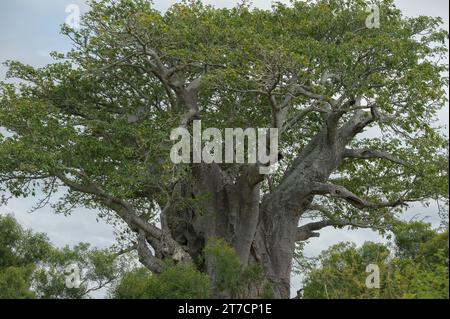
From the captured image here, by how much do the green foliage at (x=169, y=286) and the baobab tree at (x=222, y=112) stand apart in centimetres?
236

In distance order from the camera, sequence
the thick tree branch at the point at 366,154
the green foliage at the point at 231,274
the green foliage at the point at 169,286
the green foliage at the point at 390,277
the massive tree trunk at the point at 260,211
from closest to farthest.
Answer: the green foliage at the point at 390,277 → the green foliage at the point at 169,286 → the green foliage at the point at 231,274 → the massive tree trunk at the point at 260,211 → the thick tree branch at the point at 366,154

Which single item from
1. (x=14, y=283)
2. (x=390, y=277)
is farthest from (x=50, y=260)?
(x=390, y=277)

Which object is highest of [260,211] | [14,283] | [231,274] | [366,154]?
[366,154]

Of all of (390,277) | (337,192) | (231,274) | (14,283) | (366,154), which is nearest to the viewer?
(390,277)

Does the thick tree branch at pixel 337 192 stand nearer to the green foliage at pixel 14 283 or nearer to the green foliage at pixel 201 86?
the green foliage at pixel 201 86

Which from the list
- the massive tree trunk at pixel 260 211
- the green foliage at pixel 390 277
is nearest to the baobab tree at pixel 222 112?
the massive tree trunk at pixel 260 211

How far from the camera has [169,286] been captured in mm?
13383

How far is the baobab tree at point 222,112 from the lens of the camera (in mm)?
16938

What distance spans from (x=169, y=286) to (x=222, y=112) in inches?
290

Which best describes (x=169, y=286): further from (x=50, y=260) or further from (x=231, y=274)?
(x=50, y=260)

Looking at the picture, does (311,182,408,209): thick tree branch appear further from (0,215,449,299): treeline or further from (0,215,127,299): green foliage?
(0,215,127,299): green foliage

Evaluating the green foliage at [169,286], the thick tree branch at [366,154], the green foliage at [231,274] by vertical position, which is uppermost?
the thick tree branch at [366,154]

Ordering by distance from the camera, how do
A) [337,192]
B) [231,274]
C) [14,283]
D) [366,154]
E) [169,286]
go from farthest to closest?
[366,154]
[337,192]
[14,283]
[231,274]
[169,286]

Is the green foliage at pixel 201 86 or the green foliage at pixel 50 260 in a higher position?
the green foliage at pixel 201 86
